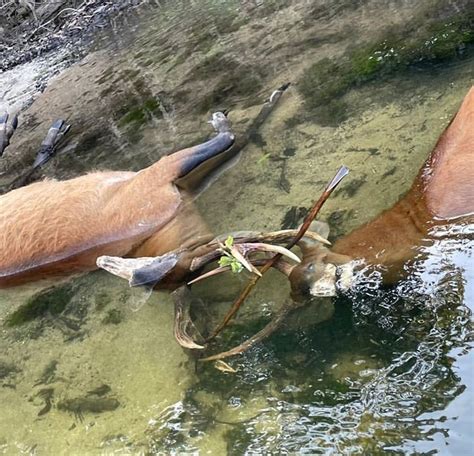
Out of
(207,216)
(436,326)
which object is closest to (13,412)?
(207,216)

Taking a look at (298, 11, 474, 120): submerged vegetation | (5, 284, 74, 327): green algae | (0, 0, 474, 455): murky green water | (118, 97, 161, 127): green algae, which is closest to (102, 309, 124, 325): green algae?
(0, 0, 474, 455): murky green water

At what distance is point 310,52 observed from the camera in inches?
233

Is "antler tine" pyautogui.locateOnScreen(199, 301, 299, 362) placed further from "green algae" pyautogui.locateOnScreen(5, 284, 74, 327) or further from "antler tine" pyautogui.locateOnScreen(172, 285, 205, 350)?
"green algae" pyautogui.locateOnScreen(5, 284, 74, 327)

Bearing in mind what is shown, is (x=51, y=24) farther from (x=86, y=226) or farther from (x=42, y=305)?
(x=42, y=305)

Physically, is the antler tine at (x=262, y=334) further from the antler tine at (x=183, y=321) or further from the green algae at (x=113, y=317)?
the green algae at (x=113, y=317)

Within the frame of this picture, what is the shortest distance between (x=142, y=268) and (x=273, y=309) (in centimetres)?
69

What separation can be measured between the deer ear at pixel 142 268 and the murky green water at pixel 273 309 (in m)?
0.41

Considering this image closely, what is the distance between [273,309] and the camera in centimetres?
360

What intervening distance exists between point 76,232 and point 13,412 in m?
1.24

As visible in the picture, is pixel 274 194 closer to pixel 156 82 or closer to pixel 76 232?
pixel 76 232

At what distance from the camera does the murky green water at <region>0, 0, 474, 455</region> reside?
3.02 meters

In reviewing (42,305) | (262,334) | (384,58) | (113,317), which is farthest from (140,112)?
(262,334)

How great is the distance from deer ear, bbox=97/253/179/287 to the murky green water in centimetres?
41

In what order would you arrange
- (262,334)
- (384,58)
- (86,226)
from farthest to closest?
(384,58), (86,226), (262,334)
